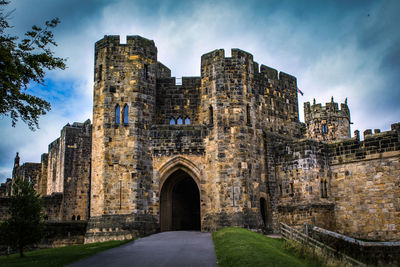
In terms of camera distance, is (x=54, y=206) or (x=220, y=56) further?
(x=54, y=206)

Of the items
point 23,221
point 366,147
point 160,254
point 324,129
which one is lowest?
point 160,254

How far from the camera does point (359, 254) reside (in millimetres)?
21531

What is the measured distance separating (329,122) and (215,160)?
29.8 m

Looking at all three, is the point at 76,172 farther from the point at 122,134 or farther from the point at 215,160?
the point at 215,160

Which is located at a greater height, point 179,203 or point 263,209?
point 179,203

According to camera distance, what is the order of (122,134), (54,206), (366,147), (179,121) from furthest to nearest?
(54,206), (179,121), (122,134), (366,147)

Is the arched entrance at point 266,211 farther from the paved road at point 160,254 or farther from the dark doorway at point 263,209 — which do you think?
the paved road at point 160,254

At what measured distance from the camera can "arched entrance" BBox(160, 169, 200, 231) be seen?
2808 centimetres

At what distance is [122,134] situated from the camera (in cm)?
2620

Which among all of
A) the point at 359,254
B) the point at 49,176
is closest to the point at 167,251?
the point at 359,254

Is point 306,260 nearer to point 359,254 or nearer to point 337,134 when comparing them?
point 359,254

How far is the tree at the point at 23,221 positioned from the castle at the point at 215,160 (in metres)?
4.73

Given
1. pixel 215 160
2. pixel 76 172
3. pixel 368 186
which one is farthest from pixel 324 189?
pixel 76 172

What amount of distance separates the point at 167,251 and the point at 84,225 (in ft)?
34.1
